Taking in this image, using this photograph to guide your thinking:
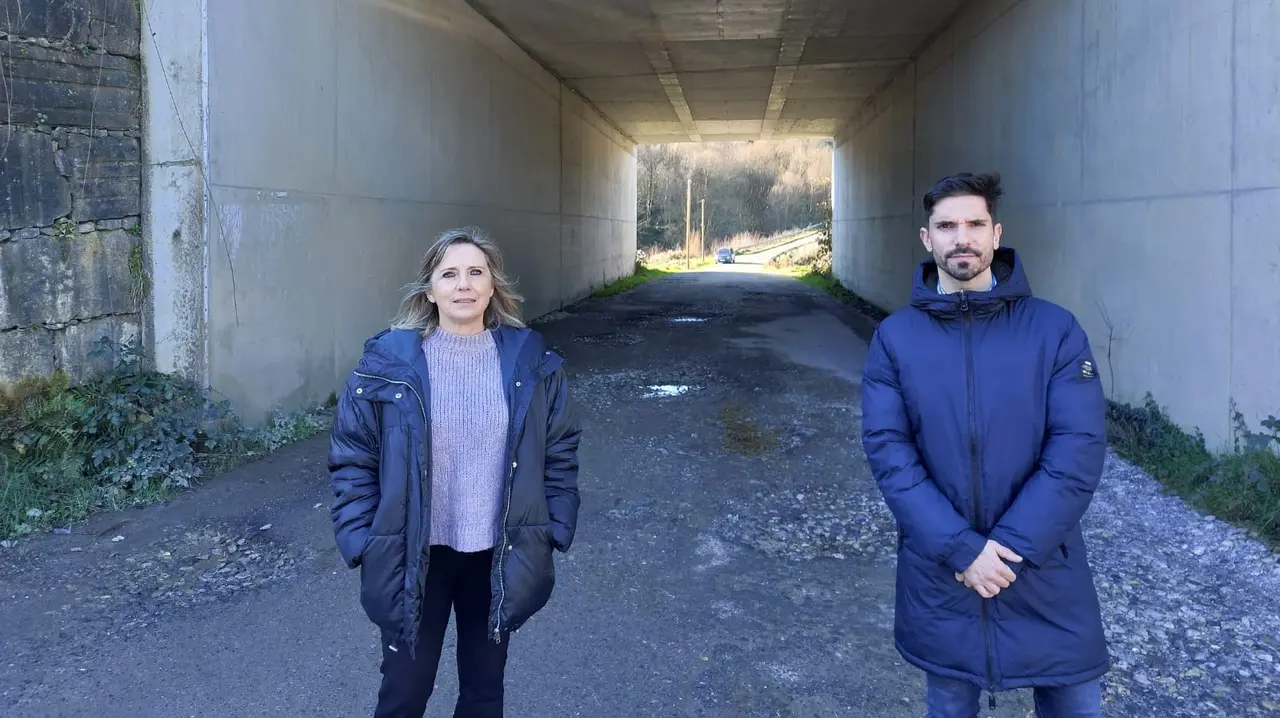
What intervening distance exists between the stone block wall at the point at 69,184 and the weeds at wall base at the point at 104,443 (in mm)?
170

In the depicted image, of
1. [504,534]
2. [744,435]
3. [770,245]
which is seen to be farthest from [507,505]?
[770,245]

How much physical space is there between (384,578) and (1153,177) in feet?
18.2

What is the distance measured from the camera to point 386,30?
7676mm

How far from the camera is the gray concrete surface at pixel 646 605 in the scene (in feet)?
9.49

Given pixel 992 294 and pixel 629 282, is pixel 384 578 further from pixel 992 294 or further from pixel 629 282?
pixel 629 282

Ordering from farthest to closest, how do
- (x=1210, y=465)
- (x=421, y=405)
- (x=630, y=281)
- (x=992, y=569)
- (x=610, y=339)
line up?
(x=630, y=281), (x=610, y=339), (x=1210, y=465), (x=421, y=405), (x=992, y=569)

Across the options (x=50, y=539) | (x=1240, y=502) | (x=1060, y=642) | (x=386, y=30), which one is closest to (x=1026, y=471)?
(x=1060, y=642)

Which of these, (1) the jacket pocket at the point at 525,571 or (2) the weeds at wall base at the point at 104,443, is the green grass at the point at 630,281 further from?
(1) the jacket pocket at the point at 525,571

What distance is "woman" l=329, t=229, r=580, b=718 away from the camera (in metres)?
2.12

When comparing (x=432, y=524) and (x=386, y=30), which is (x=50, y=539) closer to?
(x=432, y=524)

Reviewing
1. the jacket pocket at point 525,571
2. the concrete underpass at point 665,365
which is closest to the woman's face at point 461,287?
the jacket pocket at point 525,571

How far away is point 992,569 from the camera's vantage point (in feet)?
6.31

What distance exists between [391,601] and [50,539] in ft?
10.2

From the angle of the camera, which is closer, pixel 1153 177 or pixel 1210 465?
pixel 1210 465
